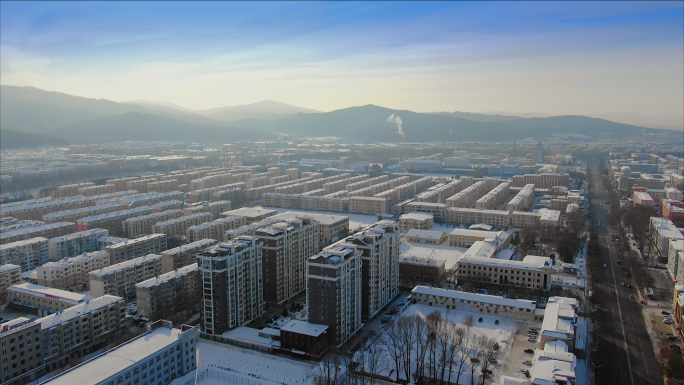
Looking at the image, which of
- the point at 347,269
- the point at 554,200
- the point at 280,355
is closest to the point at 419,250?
the point at 347,269

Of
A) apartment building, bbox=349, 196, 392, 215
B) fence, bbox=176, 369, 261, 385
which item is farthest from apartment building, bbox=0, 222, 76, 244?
apartment building, bbox=349, 196, 392, 215

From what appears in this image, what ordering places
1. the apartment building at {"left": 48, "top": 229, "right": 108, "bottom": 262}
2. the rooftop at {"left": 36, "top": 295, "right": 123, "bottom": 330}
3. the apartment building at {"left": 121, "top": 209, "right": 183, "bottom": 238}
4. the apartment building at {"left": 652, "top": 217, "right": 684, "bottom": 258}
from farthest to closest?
the apartment building at {"left": 121, "top": 209, "right": 183, "bottom": 238} < the apartment building at {"left": 652, "top": 217, "right": 684, "bottom": 258} < the apartment building at {"left": 48, "top": 229, "right": 108, "bottom": 262} < the rooftop at {"left": 36, "top": 295, "right": 123, "bottom": 330}

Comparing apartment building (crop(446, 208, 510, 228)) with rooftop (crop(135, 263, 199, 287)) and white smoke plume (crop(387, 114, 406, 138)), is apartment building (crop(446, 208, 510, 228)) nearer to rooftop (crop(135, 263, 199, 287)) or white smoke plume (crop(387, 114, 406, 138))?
rooftop (crop(135, 263, 199, 287))

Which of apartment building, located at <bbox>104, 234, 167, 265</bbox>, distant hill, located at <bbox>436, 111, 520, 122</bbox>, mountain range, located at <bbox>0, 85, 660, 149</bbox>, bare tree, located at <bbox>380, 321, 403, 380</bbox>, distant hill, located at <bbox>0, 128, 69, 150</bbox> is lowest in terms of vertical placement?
bare tree, located at <bbox>380, 321, 403, 380</bbox>

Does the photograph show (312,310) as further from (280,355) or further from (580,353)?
(580,353)

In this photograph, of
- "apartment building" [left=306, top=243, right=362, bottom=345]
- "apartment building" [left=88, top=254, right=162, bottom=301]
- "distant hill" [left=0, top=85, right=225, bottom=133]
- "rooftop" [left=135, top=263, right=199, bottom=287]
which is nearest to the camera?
"apartment building" [left=306, top=243, right=362, bottom=345]

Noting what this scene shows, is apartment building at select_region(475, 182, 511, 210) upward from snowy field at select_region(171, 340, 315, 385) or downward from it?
upward

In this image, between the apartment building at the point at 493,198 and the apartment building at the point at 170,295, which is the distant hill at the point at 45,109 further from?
the apartment building at the point at 170,295
